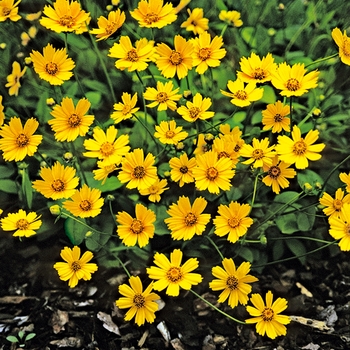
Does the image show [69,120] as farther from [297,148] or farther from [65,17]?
[297,148]

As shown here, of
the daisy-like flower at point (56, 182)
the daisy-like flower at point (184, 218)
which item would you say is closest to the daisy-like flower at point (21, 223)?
the daisy-like flower at point (56, 182)

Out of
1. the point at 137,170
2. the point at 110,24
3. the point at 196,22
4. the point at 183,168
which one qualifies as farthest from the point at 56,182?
the point at 196,22

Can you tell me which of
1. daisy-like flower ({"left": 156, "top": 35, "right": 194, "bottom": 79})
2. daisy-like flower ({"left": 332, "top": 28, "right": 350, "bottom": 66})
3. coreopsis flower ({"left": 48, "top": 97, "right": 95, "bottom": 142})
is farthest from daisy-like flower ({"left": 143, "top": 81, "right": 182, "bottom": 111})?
daisy-like flower ({"left": 332, "top": 28, "right": 350, "bottom": 66})

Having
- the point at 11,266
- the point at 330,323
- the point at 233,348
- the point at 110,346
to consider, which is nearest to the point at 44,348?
the point at 110,346

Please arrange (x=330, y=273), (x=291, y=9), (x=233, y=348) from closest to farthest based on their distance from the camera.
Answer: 1. (x=233, y=348)
2. (x=330, y=273)
3. (x=291, y=9)

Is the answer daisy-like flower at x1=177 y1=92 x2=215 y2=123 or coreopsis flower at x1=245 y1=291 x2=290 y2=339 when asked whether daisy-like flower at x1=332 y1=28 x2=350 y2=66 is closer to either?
daisy-like flower at x1=177 y1=92 x2=215 y2=123

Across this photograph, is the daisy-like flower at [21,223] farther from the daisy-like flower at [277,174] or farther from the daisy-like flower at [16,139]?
the daisy-like flower at [277,174]

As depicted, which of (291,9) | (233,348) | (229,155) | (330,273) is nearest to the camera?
(229,155)

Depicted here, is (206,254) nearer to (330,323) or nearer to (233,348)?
(233,348)
